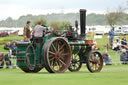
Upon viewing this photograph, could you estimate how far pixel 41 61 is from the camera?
1422 centimetres

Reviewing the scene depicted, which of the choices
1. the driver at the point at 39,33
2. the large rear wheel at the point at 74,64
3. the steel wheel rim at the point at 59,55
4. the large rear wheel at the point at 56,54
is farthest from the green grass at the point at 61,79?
the large rear wheel at the point at 74,64

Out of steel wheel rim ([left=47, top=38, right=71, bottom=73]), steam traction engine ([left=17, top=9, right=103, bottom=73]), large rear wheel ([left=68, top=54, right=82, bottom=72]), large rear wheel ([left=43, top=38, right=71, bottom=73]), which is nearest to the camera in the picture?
large rear wheel ([left=43, top=38, right=71, bottom=73])

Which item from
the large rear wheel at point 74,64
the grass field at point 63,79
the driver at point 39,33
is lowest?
the large rear wheel at point 74,64

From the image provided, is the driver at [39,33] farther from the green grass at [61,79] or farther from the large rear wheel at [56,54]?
the green grass at [61,79]

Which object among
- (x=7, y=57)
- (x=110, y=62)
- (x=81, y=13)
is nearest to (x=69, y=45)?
(x=81, y=13)

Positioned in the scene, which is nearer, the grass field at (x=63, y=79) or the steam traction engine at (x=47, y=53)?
the grass field at (x=63, y=79)

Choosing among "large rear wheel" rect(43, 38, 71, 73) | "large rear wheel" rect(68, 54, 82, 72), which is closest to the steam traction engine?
"large rear wheel" rect(43, 38, 71, 73)

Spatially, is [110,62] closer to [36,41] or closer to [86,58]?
[86,58]

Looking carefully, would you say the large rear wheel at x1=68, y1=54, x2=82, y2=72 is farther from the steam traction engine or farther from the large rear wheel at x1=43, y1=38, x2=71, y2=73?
the large rear wheel at x1=43, y1=38, x2=71, y2=73

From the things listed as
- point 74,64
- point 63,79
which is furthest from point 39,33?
point 63,79

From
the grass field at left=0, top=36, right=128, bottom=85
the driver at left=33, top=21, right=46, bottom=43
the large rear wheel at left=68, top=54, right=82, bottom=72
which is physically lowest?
the large rear wheel at left=68, top=54, right=82, bottom=72

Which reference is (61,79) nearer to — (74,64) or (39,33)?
(39,33)

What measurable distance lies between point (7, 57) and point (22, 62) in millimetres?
8061

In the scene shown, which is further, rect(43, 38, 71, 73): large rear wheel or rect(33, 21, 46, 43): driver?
rect(33, 21, 46, 43): driver
